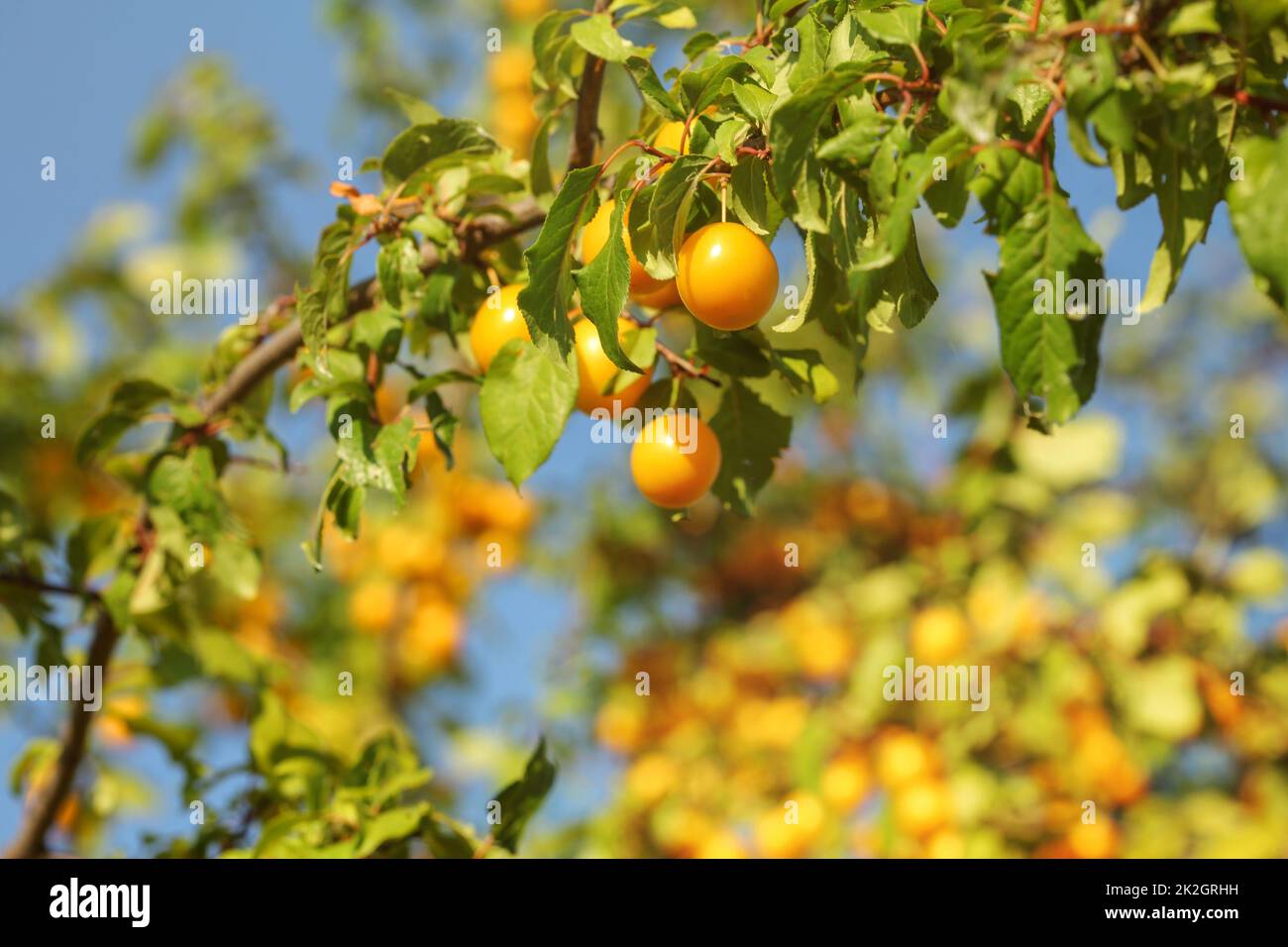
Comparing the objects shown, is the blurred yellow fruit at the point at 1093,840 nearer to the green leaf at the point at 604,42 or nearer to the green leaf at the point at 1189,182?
the green leaf at the point at 1189,182

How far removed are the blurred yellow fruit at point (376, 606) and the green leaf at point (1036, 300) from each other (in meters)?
2.22

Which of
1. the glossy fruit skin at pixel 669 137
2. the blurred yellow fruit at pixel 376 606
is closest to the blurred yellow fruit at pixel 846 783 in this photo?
the blurred yellow fruit at pixel 376 606

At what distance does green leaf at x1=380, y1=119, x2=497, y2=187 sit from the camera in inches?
34.5

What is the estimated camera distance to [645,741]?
2.73 m

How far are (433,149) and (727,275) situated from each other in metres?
0.31

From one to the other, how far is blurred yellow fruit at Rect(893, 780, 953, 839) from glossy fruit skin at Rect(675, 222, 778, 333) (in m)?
1.44

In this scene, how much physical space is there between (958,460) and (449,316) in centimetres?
150

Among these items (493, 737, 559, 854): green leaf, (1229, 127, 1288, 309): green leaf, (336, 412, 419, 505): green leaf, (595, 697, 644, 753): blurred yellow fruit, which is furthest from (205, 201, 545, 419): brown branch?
(595, 697, 644, 753): blurred yellow fruit

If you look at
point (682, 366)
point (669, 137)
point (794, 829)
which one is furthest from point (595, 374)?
point (794, 829)

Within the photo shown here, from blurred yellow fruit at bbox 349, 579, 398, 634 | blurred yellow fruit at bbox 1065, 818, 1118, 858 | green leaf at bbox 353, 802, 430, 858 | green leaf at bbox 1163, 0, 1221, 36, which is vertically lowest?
blurred yellow fruit at bbox 1065, 818, 1118, 858

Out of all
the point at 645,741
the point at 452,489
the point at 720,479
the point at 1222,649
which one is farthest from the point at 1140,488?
the point at 720,479

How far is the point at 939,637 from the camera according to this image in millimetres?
2076

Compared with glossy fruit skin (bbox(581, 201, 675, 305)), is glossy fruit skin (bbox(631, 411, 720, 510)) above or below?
below

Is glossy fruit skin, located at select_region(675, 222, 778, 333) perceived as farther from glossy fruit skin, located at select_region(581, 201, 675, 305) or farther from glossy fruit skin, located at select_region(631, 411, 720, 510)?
glossy fruit skin, located at select_region(631, 411, 720, 510)
